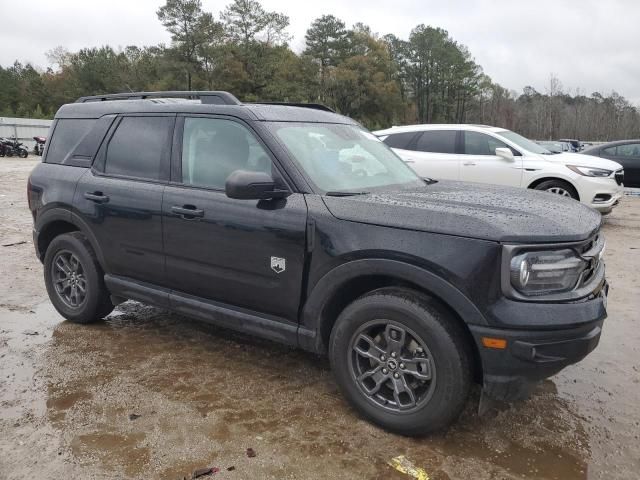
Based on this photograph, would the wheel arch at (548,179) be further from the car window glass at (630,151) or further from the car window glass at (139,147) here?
the car window glass at (139,147)

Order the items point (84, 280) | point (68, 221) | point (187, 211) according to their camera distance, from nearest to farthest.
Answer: point (187, 211) < point (68, 221) < point (84, 280)

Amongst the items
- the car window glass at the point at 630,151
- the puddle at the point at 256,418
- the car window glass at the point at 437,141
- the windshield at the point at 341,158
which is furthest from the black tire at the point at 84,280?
the car window glass at the point at 630,151

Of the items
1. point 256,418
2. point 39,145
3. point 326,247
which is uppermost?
point 39,145

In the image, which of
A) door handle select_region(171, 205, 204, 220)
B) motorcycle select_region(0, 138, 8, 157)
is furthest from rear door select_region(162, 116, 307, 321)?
motorcycle select_region(0, 138, 8, 157)

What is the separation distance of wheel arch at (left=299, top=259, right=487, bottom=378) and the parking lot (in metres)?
0.47

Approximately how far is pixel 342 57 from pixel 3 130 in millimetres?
43223

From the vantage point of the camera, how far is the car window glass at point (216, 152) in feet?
11.6

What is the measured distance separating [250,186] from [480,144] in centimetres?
719

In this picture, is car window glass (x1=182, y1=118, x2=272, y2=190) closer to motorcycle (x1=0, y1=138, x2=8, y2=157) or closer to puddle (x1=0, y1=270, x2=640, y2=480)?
puddle (x1=0, y1=270, x2=640, y2=480)

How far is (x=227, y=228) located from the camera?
11.3 feet

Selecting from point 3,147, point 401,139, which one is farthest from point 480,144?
point 3,147

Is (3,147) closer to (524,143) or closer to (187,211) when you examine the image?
(524,143)

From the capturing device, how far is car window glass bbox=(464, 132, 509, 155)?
30.6 feet

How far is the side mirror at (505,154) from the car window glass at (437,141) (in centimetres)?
78
